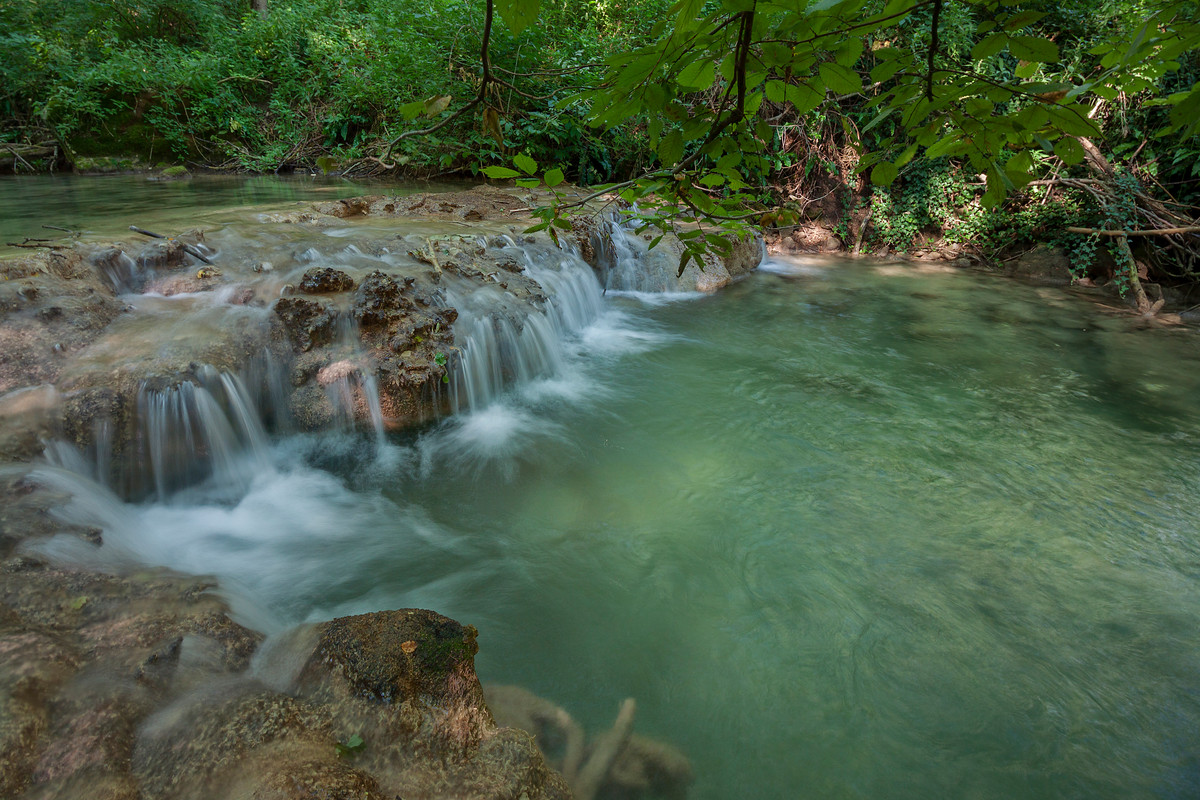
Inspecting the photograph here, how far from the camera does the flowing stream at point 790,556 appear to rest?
247cm

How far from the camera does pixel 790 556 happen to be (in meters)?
3.48

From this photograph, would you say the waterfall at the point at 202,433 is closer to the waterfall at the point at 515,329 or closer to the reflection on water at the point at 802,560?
the reflection on water at the point at 802,560

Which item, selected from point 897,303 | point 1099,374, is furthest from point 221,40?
point 1099,374

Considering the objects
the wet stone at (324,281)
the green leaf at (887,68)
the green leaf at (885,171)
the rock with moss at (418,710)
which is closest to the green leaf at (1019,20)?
the green leaf at (887,68)

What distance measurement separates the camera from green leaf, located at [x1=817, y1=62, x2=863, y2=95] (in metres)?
1.17

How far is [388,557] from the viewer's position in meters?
3.44

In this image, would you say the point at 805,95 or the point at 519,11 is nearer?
the point at 519,11

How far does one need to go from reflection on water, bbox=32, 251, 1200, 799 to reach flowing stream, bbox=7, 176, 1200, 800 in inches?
0.6

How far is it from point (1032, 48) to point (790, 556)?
292 cm

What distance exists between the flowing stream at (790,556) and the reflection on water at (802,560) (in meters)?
0.02

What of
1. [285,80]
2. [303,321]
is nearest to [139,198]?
[303,321]

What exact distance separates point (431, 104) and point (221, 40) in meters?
19.6

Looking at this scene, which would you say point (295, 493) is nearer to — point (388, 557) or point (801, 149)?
point (388, 557)

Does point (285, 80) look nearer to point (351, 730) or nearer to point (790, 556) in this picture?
point (790, 556)
